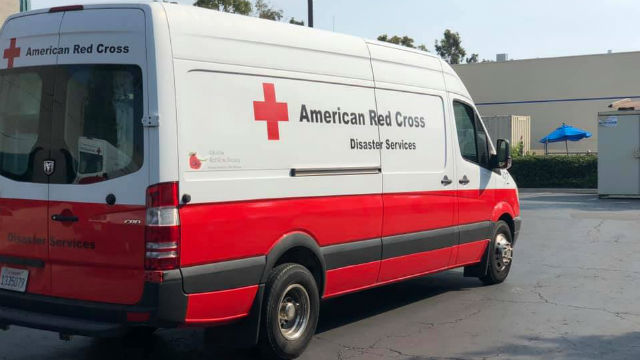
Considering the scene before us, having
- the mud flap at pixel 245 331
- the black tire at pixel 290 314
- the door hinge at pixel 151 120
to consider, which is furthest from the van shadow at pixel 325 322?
the door hinge at pixel 151 120

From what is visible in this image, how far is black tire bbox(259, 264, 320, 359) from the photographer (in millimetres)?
6262

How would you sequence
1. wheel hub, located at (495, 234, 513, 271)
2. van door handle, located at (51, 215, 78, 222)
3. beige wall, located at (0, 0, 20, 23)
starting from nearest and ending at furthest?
1. van door handle, located at (51, 215, 78, 222)
2. wheel hub, located at (495, 234, 513, 271)
3. beige wall, located at (0, 0, 20, 23)

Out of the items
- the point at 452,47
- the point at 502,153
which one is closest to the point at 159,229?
the point at 502,153

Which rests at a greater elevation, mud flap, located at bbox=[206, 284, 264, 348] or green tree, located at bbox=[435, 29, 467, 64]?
green tree, located at bbox=[435, 29, 467, 64]

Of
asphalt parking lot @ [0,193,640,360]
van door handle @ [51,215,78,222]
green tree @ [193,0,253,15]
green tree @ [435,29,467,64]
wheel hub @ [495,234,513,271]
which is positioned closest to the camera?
van door handle @ [51,215,78,222]

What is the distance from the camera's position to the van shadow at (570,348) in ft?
21.9

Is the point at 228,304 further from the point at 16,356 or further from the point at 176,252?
the point at 16,356

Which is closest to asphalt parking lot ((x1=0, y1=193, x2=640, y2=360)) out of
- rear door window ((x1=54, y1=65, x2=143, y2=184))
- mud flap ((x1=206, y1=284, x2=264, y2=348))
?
mud flap ((x1=206, y1=284, x2=264, y2=348))

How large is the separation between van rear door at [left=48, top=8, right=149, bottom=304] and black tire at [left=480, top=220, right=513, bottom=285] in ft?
17.3

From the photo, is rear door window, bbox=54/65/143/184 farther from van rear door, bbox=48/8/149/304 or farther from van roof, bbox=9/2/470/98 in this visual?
van roof, bbox=9/2/470/98

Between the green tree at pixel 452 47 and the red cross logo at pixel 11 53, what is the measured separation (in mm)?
78876

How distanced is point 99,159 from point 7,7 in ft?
48.5

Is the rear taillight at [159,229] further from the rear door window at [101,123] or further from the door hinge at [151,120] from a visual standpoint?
the door hinge at [151,120]

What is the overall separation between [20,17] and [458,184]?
15.7 ft
